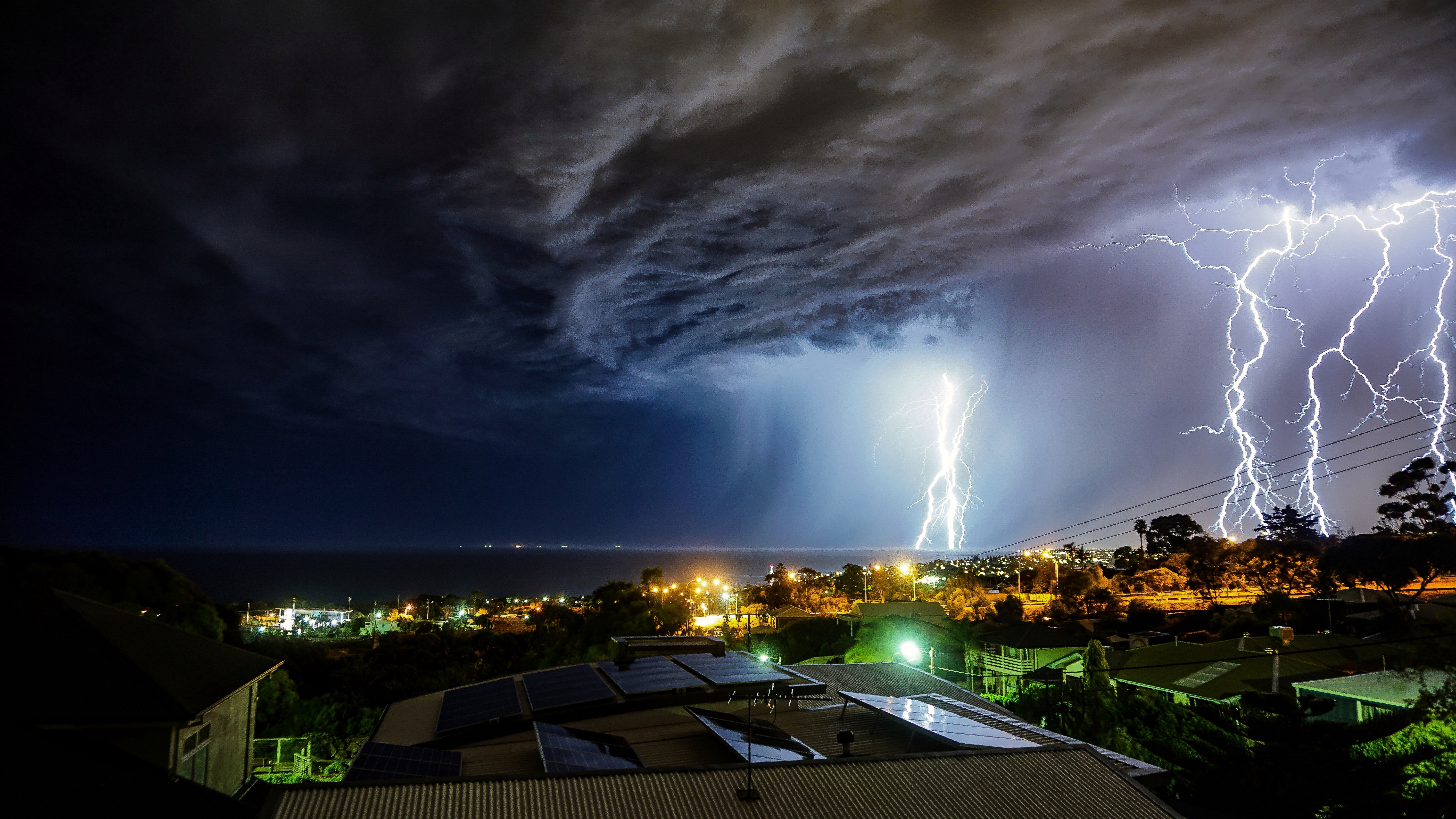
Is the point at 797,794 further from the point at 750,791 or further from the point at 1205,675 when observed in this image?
the point at 1205,675

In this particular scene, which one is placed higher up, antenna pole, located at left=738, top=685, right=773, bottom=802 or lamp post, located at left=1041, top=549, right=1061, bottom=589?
lamp post, located at left=1041, top=549, right=1061, bottom=589

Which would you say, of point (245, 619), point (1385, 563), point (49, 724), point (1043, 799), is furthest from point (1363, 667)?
point (245, 619)

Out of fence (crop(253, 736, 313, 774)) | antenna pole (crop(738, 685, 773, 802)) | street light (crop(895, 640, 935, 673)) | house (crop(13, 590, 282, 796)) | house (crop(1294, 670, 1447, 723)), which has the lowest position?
house (crop(1294, 670, 1447, 723))

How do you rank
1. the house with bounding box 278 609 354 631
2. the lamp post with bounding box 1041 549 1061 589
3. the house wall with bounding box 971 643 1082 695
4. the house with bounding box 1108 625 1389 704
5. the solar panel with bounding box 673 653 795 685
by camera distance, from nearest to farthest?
the solar panel with bounding box 673 653 795 685, the house with bounding box 1108 625 1389 704, the house wall with bounding box 971 643 1082 695, the lamp post with bounding box 1041 549 1061 589, the house with bounding box 278 609 354 631

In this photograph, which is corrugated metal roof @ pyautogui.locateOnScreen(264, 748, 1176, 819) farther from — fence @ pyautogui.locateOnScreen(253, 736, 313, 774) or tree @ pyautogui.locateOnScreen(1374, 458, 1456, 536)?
tree @ pyautogui.locateOnScreen(1374, 458, 1456, 536)

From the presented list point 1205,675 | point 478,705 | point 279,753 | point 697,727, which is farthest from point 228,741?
point 1205,675

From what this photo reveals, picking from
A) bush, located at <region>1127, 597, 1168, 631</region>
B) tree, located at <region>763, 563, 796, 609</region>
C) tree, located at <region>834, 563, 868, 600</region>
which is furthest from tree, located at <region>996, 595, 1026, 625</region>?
tree, located at <region>834, 563, 868, 600</region>

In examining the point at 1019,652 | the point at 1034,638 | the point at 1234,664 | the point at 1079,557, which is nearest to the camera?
the point at 1234,664
